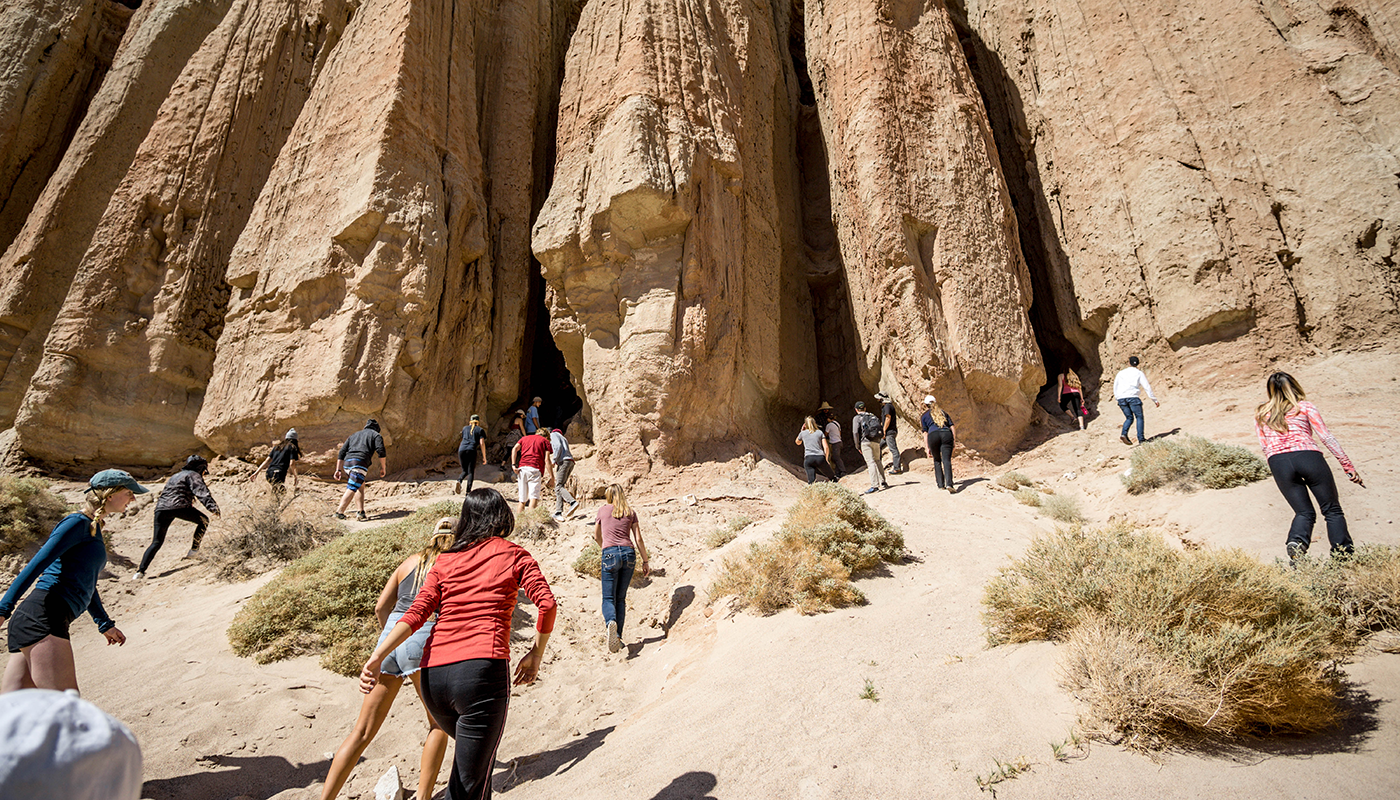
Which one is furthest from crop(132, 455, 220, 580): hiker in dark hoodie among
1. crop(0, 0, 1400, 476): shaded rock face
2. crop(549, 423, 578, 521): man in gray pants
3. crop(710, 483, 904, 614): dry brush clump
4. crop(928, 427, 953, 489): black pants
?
crop(928, 427, 953, 489): black pants

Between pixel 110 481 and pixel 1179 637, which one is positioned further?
pixel 110 481

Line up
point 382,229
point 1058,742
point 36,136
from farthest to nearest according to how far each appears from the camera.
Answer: point 36,136, point 382,229, point 1058,742

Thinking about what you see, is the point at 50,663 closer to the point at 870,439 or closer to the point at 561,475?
the point at 561,475

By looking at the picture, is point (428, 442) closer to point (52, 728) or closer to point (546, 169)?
point (546, 169)

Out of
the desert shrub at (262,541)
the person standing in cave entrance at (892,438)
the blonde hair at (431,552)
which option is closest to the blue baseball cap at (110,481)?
the blonde hair at (431,552)

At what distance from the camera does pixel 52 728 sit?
2.90 feet

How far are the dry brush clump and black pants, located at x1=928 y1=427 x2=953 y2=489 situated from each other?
3.11 m

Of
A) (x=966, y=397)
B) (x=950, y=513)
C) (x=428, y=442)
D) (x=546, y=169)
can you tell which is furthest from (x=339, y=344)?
(x=966, y=397)

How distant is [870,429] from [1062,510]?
10.7 feet

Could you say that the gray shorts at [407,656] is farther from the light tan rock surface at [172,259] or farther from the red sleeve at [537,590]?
the light tan rock surface at [172,259]

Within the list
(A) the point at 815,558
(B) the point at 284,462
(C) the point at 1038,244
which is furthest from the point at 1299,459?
(B) the point at 284,462

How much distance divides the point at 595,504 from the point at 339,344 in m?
6.42

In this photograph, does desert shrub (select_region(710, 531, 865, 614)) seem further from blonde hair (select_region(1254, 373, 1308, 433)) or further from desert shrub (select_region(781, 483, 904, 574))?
blonde hair (select_region(1254, 373, 1308, 433))

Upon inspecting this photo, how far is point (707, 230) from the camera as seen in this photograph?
12.8m
